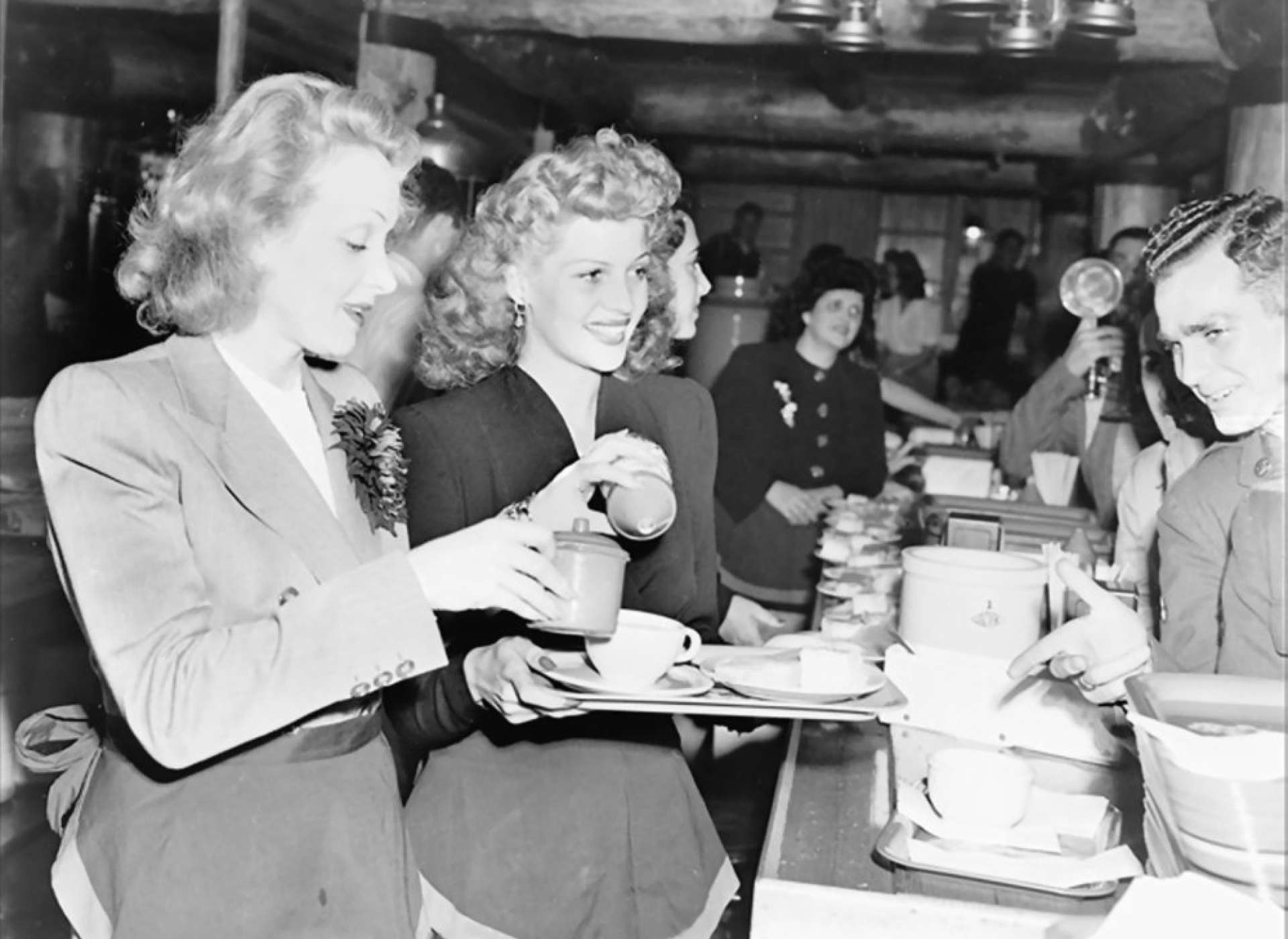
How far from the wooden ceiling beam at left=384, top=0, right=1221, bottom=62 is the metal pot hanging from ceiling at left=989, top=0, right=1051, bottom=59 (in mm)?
661

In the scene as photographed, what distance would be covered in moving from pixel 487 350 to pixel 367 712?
85 cm

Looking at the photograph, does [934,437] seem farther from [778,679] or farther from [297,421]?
[297,421]

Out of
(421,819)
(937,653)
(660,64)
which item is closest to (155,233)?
(421,819)

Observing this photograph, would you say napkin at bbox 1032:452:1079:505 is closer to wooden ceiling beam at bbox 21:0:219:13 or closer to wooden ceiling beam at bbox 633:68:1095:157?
wooden ceiling beam at bbox 21:0:219:13

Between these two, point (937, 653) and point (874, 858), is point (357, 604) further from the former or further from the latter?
point (937, 653)

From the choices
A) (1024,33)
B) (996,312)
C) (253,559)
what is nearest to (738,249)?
(996,312)

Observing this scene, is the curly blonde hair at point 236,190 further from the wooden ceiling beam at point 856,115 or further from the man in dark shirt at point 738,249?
the man in dark shirt at point 738,249

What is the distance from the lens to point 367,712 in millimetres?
1776

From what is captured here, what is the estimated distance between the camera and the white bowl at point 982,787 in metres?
1.68

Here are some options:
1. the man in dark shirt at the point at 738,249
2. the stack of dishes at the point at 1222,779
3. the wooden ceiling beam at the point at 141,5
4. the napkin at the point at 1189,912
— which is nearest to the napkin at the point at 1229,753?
the stack of dishes at the point at 1222,779

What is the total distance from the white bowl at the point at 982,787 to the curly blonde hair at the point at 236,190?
110cm

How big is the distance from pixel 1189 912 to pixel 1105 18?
4797 millimetres

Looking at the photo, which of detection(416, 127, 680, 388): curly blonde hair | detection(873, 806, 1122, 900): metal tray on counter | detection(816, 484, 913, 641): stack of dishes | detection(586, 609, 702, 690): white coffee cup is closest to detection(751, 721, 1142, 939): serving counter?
detection(873, 806, 1122, 900): metal tray on counter

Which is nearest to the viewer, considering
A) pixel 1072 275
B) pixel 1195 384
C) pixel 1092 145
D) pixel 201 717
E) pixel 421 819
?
pixel 201 717
